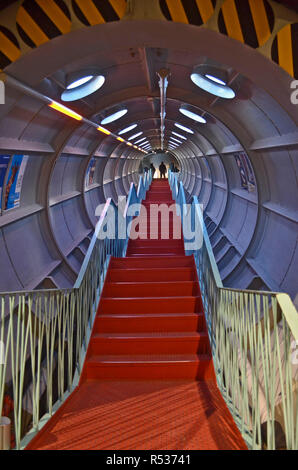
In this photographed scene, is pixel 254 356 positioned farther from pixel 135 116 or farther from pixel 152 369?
pixel 135 116

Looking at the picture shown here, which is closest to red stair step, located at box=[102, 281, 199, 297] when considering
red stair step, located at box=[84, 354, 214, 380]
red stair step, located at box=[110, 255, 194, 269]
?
red stair step, located at box=[110, 255, 194, 269]

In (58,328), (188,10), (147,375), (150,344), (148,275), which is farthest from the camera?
(148,275)

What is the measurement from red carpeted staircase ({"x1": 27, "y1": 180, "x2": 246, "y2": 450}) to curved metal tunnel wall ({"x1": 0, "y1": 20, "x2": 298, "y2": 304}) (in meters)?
1.42

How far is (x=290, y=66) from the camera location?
141 inches

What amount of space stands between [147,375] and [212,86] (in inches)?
→ 169

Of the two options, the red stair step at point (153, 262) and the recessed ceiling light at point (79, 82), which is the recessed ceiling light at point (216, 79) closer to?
the recessed ceiling light at point (79, 82)

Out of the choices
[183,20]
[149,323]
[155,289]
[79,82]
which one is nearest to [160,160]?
[79,82]

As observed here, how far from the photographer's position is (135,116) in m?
11.1

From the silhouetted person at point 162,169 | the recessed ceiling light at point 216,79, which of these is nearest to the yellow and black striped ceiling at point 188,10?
the recessed ceiling light at point 216,79

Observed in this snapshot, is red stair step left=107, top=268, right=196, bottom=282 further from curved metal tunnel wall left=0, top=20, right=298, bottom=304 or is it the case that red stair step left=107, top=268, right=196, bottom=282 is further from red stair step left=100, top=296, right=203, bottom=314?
curved metal tunnel wall left=0, top=20, right=298, bottom=304

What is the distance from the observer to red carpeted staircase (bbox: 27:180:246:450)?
3.34m

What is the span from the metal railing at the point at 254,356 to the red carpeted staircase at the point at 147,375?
0.18m
